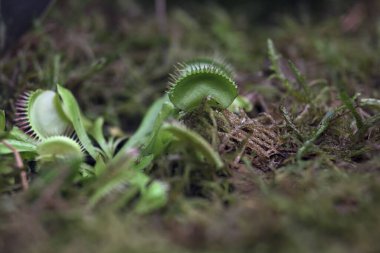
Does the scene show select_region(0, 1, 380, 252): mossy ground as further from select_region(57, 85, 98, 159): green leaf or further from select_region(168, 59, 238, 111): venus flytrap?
select_region(57, 85, 98, 159): green leaf

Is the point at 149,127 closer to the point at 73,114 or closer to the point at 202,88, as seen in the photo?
the point at 73,114

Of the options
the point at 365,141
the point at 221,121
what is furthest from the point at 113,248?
the point at 365,141

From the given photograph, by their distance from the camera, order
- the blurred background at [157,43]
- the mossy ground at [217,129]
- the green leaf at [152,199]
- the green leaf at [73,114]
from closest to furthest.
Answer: the mossy ground at [217,129] < the green leaf at [152,199] < the green leaf at [73,114] < the blurred background at [157,43]

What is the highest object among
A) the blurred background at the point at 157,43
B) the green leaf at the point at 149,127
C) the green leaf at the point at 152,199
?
the blurred background at the point at 157,43

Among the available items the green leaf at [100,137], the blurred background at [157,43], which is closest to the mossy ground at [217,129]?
the blurred background at [157,43]

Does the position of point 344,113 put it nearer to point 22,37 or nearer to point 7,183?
point 7,183

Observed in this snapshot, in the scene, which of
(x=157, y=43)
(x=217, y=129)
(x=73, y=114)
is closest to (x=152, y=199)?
(x=217, y=129)

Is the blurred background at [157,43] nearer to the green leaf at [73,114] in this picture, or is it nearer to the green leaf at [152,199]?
the green leaf at [73,114]

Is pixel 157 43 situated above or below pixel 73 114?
above
